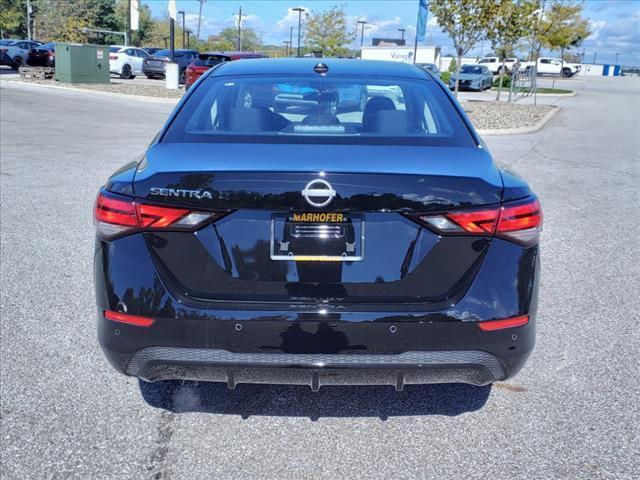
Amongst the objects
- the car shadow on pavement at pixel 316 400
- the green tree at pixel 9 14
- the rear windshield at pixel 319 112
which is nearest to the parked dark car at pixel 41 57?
the green tree at pixel 9 14

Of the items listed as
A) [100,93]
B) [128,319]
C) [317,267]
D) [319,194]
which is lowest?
[100,93]

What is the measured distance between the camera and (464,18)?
896 inches

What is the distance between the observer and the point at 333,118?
3504mm

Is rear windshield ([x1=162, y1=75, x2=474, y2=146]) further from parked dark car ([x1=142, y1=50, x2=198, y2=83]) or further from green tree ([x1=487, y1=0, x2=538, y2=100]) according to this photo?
parked dark car ([x1=142, y1=50, x2=198, y2=83])

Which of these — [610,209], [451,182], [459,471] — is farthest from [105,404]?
[610,209]

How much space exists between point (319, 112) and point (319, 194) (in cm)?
116

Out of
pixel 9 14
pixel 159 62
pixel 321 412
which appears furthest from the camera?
pixel 9 14

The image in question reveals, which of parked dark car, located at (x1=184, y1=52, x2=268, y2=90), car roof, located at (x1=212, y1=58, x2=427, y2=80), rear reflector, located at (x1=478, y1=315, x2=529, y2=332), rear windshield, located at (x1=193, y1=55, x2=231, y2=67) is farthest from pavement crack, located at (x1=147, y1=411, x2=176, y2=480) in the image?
rear windshield, located at (x1=193, y1=55, x2=231, y2=67)

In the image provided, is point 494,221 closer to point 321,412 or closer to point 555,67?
point 321,412

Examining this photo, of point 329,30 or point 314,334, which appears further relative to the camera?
point 329,30

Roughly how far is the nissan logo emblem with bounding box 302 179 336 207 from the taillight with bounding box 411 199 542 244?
1.10ft

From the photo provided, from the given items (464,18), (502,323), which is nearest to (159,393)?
(502,323)

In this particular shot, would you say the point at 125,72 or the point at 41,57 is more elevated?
the point at 41,57

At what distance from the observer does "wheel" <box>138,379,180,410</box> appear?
11.1ft
